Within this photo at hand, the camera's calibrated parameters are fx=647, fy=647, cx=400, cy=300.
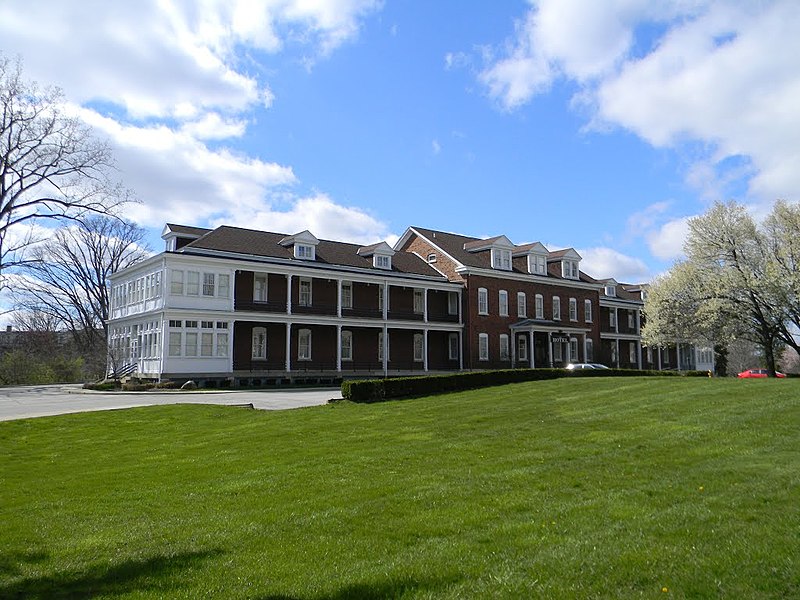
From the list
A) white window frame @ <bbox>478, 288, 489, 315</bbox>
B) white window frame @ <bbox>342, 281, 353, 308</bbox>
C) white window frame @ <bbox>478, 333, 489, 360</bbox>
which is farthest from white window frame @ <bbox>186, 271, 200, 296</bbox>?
white window frame @ <bbox>478, 333, 489, 360</bbox>

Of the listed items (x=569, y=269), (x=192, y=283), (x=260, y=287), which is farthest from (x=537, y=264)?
(x=192, y=283)

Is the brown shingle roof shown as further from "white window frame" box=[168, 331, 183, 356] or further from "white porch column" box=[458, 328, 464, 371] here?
"white window frame" box=[168, 331, 183, 356]

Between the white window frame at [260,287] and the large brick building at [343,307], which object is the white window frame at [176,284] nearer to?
the large brick building at [343,307]

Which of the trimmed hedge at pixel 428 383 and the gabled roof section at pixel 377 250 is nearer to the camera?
the trimmed hedge at pixel 428 383

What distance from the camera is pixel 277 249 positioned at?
135ft

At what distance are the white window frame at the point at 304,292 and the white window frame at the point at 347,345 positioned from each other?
11.8ft

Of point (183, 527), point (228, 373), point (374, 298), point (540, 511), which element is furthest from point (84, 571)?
point (374, 298)

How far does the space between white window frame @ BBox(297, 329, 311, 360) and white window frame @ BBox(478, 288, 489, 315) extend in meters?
13.4

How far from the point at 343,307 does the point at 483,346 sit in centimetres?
1155

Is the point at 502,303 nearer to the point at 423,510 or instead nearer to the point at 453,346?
the point at 453,346

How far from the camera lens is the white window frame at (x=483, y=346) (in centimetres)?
4784

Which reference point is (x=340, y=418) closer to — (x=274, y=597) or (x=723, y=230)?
(x=274, y=597)

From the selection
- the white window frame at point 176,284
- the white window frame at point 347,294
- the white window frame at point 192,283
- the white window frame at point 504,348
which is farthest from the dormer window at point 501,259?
the white window frame at point 176,284

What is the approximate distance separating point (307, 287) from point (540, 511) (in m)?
36.0
